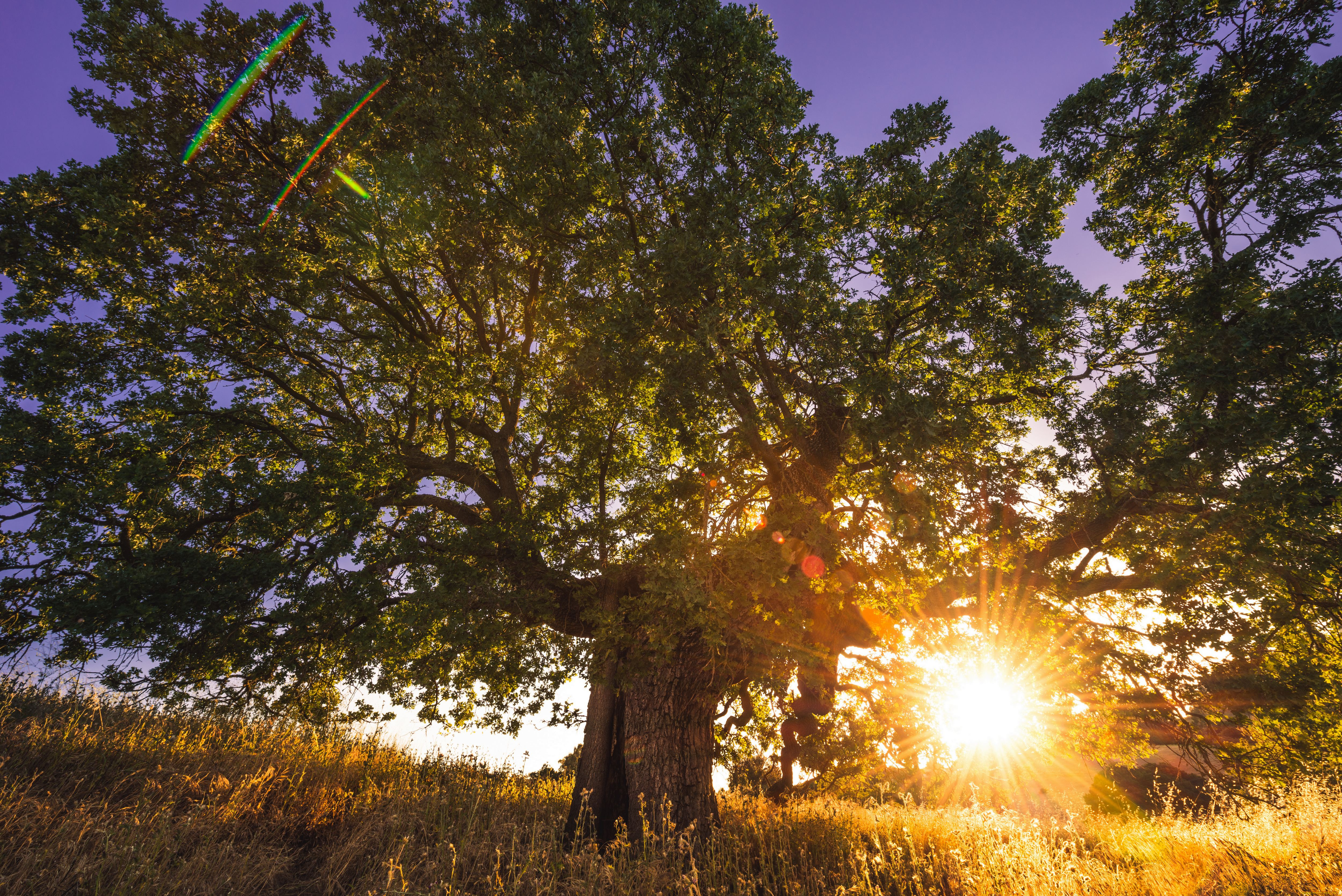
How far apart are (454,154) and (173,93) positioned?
5.08 m

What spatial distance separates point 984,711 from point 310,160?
1614cm

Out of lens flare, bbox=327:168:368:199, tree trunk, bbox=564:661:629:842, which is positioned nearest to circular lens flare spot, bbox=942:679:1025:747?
tree trunk, bbox=564:661:629:842

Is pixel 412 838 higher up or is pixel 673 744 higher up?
pixel 673 744

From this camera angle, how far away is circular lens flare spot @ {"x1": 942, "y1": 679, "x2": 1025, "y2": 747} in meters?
8.60

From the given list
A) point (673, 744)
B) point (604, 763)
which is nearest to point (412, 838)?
point (604, 763)

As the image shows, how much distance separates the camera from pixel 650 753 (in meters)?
8.73

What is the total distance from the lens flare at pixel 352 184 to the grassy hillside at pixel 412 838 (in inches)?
339

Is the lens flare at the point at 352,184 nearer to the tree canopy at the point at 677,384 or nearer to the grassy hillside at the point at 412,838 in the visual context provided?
the tree canopy at the point at 677,384

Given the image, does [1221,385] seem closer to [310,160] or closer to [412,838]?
[412,838]

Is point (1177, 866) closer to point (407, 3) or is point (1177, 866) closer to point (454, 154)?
point (454, 154)

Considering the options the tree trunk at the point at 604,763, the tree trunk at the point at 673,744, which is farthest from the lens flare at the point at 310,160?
the tree trunk at the point at 673,744

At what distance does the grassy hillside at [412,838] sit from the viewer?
16.6ft

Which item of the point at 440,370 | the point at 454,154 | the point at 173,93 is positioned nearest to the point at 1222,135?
the point at 454,154

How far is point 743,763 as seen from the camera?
15141mm
